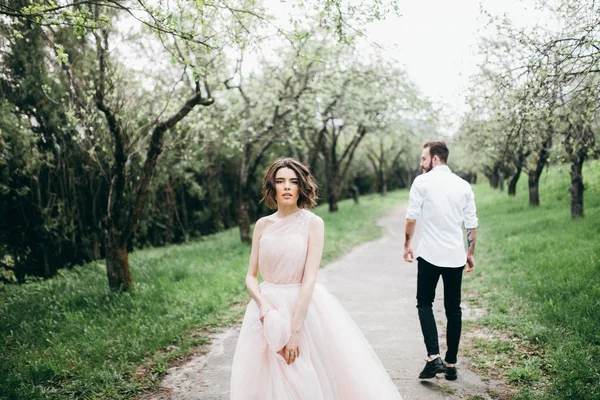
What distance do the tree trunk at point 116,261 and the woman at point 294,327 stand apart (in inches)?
227

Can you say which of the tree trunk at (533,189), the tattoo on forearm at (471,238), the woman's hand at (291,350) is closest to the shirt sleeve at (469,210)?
the tattoo on forearm at (471,238)

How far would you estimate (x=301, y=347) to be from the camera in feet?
10.1

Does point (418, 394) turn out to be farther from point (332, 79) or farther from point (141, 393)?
point (332, 79)

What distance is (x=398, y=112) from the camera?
65.8 feet

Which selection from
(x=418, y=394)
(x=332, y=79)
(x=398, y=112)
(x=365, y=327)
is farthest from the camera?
(x=398, y=112)

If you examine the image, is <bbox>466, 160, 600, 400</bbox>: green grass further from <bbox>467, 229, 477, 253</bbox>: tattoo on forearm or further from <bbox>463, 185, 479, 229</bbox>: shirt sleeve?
<bbox>463, 185, 479, 229</bbox>: shirt sleeve

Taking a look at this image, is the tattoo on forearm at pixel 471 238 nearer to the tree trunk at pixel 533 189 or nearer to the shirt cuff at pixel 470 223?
the shirt cuff at pixel 470 223

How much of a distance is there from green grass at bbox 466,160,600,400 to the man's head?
2.23 meters

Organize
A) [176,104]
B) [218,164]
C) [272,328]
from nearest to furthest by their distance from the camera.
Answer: [272,328] → [176,104] → [218,164]

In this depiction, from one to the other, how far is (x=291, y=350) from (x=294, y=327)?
15 centimetres

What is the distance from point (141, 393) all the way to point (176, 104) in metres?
8.35

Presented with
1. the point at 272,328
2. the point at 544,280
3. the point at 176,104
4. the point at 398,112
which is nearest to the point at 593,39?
the point at 544,280

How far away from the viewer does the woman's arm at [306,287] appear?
2971mm

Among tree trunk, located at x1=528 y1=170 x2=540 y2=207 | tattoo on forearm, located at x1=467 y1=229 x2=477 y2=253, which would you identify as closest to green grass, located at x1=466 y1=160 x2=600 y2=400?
tattoo on forearm, located at x1=467 y1=229 x2=477 y2=253
